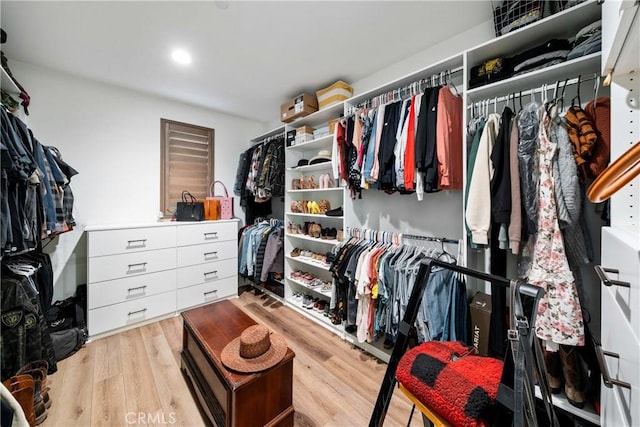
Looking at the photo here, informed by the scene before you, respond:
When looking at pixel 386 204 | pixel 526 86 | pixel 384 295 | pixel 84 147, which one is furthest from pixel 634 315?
pixel 84 147

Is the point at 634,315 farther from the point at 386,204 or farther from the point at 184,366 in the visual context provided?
the point at 184,366

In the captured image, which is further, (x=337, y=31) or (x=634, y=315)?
(x=337, y=31)

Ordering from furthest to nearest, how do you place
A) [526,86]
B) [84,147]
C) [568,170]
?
[84,147], [526,86], [568,170]

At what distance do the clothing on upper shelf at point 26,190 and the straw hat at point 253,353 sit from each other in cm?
136

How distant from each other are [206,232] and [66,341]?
1.35 m

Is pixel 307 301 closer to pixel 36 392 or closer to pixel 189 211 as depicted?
pixel 189 211

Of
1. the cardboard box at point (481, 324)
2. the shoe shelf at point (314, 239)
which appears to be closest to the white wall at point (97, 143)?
the shoe shelf at point (314, 239)

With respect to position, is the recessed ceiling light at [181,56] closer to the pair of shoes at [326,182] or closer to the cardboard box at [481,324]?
the pair of shoes at [326,182]

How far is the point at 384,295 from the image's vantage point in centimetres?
169

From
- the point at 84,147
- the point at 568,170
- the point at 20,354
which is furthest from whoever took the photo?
the point at 84,147

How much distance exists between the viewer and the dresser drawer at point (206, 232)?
261 cm

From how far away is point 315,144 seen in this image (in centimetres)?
263

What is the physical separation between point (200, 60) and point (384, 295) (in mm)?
2427

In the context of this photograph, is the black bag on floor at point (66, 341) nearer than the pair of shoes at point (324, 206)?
Yes
